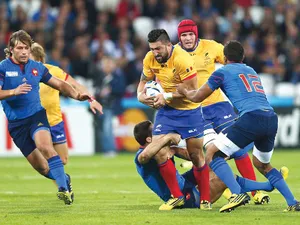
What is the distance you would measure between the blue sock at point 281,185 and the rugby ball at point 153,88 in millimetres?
1863

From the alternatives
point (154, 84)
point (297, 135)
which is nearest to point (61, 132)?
point (154, 84)

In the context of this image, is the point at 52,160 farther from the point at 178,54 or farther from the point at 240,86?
the point at 240,86

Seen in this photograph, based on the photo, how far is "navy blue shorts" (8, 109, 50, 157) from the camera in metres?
12.0

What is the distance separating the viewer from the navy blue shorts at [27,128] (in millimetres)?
12008

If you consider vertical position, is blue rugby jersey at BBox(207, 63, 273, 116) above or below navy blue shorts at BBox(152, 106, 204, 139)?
above

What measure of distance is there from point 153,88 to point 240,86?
141 centimetres

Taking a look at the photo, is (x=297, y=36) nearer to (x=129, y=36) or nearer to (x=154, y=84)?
(x=129, y=36)

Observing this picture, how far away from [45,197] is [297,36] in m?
15.1

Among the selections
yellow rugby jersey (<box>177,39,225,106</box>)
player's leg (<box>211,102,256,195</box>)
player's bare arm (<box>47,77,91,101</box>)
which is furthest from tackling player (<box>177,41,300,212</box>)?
yellow rugby jersey (<box>177,39,225,106</box>)

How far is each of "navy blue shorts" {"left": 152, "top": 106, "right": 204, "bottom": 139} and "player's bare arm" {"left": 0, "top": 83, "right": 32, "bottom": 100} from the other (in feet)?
5.80

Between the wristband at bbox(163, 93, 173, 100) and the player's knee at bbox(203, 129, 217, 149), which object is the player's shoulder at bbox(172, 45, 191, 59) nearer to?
the wristband at bbox(163, 93, 173, 100)

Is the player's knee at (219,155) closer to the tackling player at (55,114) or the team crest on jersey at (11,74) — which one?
the team crest on jersey at (11,74)

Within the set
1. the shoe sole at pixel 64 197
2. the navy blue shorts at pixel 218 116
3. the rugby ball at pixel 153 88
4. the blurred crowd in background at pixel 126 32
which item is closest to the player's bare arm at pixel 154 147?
the rugby ball at pixel 153 88

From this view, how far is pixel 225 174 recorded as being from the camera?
421 inches
